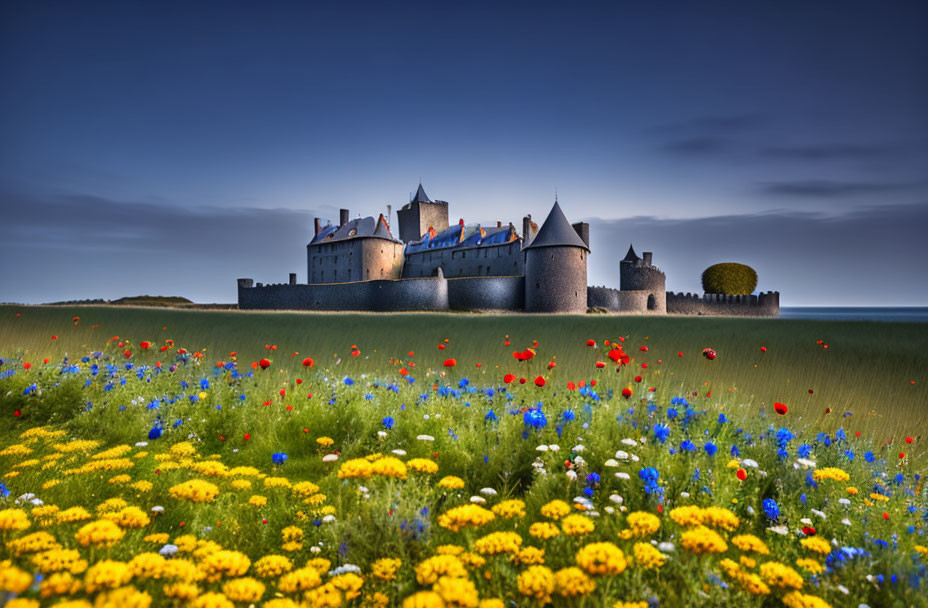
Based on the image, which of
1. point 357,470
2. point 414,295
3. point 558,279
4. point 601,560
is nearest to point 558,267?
point 558,279

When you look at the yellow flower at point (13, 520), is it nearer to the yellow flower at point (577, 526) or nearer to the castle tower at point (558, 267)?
the yellow flower at point (577, 526)

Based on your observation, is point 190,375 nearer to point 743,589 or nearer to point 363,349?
point 363,349

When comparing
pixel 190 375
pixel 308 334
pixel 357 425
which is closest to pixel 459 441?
pixel 357 425

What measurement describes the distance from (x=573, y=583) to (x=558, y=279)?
39401 millimetres

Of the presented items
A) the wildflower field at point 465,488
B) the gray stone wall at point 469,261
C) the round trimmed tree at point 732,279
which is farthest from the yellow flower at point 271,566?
the round trimmed tree at point 732,279

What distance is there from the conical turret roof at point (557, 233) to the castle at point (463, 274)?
0.29ft

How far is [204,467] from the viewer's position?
3.49 meters

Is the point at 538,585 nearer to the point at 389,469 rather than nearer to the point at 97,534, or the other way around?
the point at 389,469

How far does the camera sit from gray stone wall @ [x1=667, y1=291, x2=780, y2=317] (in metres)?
61.0

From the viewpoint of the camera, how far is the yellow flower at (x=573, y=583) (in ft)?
6.27

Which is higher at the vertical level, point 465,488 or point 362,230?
point 362,230

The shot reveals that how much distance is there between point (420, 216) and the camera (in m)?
72.4

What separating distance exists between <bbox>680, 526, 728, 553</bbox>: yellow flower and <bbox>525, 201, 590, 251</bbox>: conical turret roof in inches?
1536

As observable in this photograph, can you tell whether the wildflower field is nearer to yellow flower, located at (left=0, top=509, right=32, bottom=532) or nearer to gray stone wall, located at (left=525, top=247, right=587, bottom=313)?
yellow flower, located at (left=0, top=509, right=32, bottom=532)
